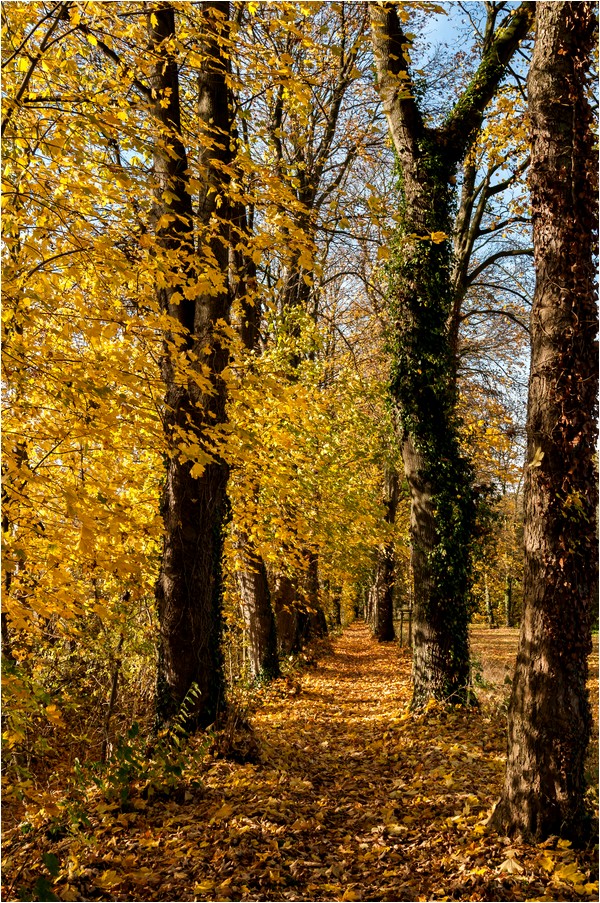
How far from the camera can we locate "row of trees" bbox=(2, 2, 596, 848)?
398cm

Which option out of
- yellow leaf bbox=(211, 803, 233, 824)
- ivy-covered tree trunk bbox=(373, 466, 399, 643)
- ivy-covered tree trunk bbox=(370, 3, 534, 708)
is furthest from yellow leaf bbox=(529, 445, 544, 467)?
ivy-covered tree trunk bbox=(373, 466, 399, 643)

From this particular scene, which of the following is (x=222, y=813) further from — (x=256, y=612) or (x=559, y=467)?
(x=256, y=612)

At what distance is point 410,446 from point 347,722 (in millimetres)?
3806

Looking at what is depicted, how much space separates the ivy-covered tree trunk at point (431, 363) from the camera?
24.5ft

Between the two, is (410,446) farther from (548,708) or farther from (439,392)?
(548,708)

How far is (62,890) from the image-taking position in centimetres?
354

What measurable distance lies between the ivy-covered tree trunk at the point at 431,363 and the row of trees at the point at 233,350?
4 cm

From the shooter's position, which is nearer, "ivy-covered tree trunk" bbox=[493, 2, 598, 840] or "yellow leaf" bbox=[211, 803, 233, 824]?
"ivy-covered tree trunk" bbox=[493, 2, 598, 840]

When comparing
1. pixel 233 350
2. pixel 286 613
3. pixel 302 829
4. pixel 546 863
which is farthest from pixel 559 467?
pixel 286 613

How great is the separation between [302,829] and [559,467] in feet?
10.7

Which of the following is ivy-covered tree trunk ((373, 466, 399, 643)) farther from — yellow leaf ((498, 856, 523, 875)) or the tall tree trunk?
yellow leaf ((498, 856, 523, 875))

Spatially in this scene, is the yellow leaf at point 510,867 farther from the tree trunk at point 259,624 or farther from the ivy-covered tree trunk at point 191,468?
the tree trunk at point 259,624

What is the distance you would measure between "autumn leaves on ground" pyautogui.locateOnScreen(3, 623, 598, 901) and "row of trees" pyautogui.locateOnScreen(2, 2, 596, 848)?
1.41 ft

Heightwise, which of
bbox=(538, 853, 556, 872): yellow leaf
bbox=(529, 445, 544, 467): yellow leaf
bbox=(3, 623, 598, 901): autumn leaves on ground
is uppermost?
bbox=(529, 445, 544, 467): yellow leaf
